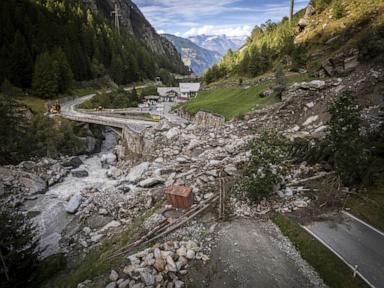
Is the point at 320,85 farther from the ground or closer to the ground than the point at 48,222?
farther from the ground

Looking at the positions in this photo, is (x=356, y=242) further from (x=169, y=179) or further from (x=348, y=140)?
(x=169, y=179)

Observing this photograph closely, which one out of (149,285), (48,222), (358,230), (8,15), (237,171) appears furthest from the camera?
(8,15)

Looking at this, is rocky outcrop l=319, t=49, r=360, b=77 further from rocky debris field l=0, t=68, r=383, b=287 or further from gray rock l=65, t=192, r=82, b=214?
gray rock l=65, t=192, r=82, b=214

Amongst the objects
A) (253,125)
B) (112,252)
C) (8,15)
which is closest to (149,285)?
(112,252)

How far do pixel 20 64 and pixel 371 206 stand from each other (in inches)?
2938

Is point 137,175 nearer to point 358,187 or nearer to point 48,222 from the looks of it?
point 48,222

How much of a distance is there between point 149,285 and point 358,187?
13804mm

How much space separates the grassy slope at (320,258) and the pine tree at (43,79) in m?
63.1

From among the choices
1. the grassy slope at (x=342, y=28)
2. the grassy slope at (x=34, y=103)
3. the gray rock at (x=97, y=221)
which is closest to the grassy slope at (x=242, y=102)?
the grassy slope at (x=342, y=28)

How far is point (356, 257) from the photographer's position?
484 inches

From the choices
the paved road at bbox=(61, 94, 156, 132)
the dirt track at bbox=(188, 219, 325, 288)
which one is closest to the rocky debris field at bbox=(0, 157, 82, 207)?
the paved road at bbox=(61, 94, 156, 132)

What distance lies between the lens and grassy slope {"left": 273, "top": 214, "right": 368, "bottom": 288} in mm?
11109

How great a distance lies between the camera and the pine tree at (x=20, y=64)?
62.9 m

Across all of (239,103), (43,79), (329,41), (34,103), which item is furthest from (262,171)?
(43,79)
